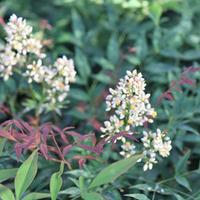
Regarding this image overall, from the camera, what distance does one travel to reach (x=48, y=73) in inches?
65.5

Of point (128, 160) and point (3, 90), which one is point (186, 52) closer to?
point (3, 90)

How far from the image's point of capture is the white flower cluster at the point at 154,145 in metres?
1.37

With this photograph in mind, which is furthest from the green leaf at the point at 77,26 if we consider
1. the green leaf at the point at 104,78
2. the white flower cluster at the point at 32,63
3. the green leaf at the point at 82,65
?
the white flower cluster at the point at 32,63

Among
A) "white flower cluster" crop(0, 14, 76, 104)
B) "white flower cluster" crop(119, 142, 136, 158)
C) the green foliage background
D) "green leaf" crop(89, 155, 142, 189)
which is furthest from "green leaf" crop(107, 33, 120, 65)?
"green leaf" crop(89, 155, 142, 189)

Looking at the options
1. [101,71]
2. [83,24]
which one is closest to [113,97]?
[101,71]

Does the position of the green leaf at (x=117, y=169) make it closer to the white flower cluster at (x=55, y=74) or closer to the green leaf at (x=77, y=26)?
the white flower cluster at (x=55, y=74)

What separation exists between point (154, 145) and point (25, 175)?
34 cm

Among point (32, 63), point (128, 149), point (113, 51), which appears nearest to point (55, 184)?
point (128, 149)

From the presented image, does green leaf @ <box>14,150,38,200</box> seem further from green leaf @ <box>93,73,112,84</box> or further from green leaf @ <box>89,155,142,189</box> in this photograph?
green leaf @ <box>93,73,112,84</box>

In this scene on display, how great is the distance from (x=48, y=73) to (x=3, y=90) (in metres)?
0.37

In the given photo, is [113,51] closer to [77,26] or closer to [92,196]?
[77,26]

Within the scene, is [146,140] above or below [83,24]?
below

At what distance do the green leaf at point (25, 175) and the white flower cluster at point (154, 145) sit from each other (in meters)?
0.29

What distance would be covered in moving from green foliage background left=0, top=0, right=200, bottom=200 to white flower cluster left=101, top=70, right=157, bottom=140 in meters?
0.19
